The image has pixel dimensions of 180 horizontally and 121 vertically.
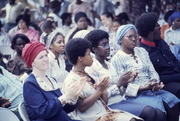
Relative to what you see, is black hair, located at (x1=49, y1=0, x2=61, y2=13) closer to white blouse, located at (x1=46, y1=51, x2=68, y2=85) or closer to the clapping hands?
white blouse, located at (x1=46, y1=51, x2=68, y2=85)

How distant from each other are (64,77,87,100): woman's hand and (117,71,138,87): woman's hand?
89 cm

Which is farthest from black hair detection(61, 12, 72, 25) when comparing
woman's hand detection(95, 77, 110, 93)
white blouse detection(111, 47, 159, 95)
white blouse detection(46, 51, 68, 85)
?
woman's hand detection(95, 77, 110, 93)

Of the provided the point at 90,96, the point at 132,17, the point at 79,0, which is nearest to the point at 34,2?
the point at 79,0

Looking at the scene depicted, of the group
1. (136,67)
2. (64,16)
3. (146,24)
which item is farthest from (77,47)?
(64,16)

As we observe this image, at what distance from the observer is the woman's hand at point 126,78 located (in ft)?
14.3

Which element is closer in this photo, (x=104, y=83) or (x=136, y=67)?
(x=104, y=83)

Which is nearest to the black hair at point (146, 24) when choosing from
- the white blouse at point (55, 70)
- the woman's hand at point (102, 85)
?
the white blouse at point (55, 70)

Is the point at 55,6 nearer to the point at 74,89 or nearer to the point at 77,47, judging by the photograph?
the point at 77,47

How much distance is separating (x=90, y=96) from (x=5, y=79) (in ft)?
4.10

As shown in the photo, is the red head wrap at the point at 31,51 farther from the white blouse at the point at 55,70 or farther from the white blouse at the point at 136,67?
the white blouse at the point at 55,70

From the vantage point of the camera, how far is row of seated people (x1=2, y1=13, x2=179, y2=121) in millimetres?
3559

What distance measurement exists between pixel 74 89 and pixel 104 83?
1.16 feet

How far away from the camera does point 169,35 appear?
7883 millimetres

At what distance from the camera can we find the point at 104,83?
376cm
